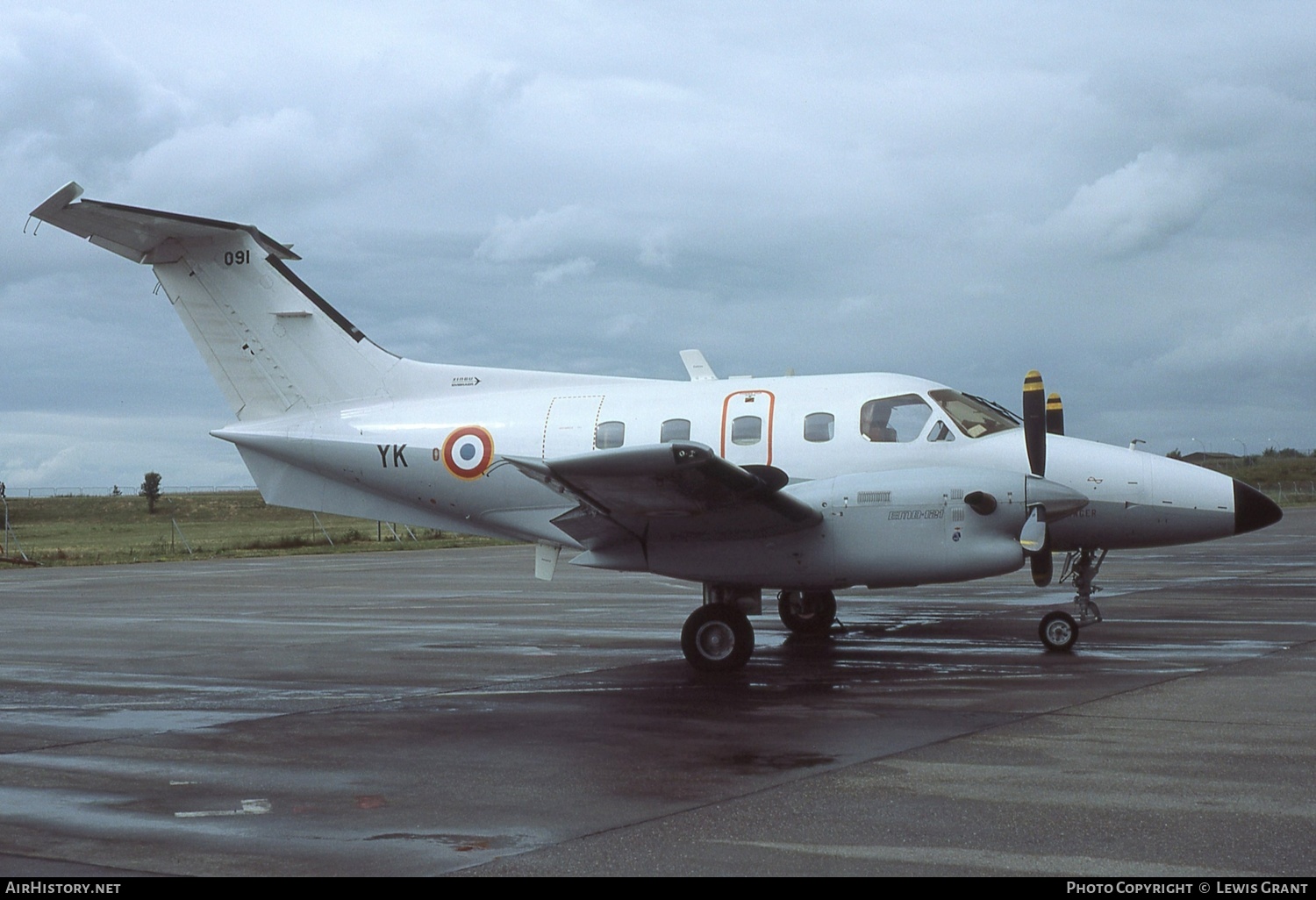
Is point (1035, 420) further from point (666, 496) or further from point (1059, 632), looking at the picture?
point (666, 496)

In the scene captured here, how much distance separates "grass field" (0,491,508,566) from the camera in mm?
44250

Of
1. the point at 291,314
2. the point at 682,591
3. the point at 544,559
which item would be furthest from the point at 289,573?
the point at 544,559

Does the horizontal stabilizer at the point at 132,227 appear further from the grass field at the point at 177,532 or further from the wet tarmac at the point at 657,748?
the grass field at the point at 177,532

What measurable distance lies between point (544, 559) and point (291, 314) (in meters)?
4.75

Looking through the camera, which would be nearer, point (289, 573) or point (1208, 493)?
point (1208, 493)

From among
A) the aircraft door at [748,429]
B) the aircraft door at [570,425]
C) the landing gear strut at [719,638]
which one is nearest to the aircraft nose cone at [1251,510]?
the aircraft door at [748,429]

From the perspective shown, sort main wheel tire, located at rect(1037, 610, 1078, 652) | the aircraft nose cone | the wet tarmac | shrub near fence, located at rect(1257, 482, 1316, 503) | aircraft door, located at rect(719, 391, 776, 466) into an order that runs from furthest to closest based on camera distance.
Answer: shrub near fence, located at rect(1257, 482, 1316, 503), main wheel tire, located at rect(1037, 610, 1078, 652), aircraft door, located at rect(719, 391, 776, 466), the aircraft nose cone, the wet tarmac

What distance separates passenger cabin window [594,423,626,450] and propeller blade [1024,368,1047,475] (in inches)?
173

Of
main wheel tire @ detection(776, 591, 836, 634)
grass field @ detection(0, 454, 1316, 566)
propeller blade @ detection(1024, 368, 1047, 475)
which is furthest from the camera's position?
grass field @ detection(0, 454, 1316, 566)

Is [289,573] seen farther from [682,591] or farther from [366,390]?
[366,390]

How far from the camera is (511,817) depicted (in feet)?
22.9

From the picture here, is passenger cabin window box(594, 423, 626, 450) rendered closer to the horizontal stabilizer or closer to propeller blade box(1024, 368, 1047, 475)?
propeller blade box(1024, 368, 1047, 475)

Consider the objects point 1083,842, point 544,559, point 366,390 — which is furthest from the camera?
point 366,390

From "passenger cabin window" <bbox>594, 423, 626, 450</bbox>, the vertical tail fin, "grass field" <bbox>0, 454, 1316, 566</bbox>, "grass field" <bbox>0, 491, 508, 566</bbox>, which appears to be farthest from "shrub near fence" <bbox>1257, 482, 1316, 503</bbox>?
the vertical tail fin
